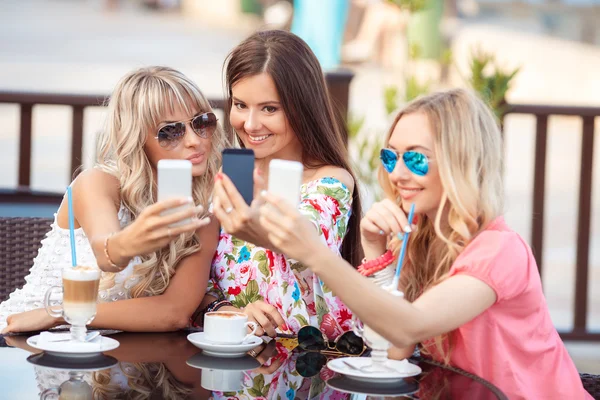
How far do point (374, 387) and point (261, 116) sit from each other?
1.02 metres

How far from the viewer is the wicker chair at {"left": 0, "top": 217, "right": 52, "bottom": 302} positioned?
3136 millimetres

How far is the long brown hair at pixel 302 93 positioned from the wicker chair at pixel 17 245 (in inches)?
29.2

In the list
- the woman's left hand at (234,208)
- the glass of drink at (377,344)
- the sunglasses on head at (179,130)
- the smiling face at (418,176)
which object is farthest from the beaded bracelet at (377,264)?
the sunglasses on head at (179,130)

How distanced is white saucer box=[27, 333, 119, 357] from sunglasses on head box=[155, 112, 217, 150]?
2.08ft

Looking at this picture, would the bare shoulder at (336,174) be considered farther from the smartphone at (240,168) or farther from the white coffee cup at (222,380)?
the white coffee cup at (222,380)

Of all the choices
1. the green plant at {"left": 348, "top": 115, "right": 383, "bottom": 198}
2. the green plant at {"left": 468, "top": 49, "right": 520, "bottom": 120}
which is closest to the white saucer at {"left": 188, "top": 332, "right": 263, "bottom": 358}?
the green plant at {"left": 468, "top": 49, "right": 520, "bottom": 120}

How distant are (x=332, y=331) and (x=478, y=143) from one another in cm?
78

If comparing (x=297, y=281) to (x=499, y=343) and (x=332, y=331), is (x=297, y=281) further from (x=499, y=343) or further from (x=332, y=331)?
(x=499, y=343)

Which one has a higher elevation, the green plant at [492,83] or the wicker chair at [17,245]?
the green plant at [492,83]

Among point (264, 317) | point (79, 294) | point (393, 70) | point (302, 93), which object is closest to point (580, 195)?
point (302, 93)

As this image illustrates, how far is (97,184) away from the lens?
2676 mm

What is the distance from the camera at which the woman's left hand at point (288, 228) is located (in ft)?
6.42

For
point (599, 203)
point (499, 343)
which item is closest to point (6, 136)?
point (599, 203)

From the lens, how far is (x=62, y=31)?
74.0ft
